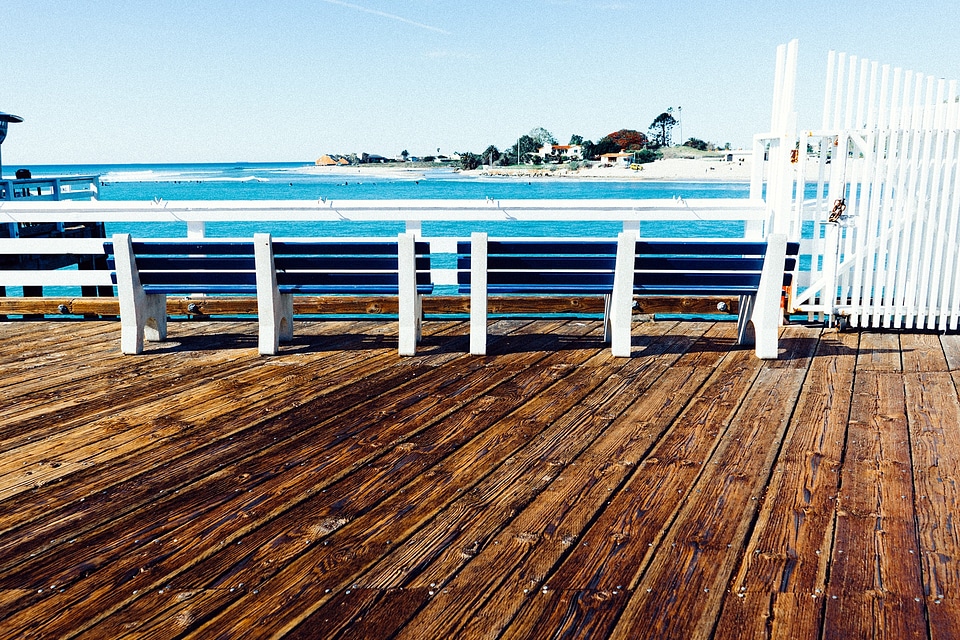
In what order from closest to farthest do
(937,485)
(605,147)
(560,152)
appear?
(937,485)
(605,147)
(560,152)

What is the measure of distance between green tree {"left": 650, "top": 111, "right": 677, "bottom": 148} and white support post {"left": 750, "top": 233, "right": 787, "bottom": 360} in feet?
509

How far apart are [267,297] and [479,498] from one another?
276cm

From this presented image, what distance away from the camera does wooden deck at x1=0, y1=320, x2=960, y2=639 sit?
7.20 ft

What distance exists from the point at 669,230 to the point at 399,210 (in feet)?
114

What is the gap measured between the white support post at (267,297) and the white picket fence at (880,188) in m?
3.67

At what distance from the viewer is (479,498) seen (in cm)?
294

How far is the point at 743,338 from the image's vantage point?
18.2ft

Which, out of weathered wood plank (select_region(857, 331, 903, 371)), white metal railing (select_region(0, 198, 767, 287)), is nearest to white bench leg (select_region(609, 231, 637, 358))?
white metal railing (select_region(0, 198, 767, 287))

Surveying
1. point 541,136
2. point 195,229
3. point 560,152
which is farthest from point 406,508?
point 541,136

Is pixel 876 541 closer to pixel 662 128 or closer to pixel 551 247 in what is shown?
pixel 551 247

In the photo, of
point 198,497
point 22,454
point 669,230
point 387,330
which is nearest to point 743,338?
point 387,330

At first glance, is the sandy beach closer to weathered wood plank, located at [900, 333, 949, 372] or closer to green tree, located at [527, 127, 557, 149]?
green tree, located at [527, 127, 557, 149]

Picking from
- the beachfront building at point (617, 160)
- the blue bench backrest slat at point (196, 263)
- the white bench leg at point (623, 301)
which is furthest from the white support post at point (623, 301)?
the beachfront building at point (617, 160)

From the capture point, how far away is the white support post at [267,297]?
16.8ft
